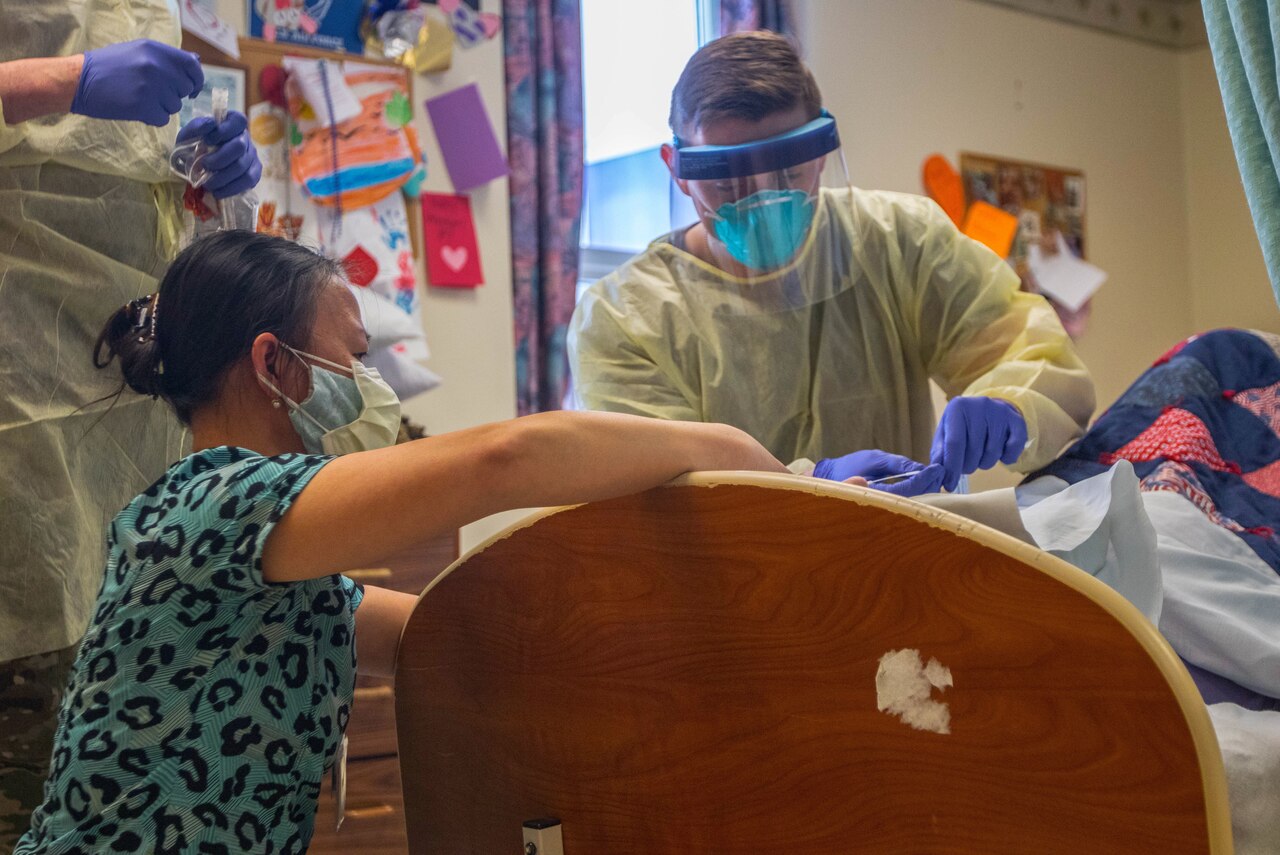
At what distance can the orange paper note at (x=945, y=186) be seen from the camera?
3.47m

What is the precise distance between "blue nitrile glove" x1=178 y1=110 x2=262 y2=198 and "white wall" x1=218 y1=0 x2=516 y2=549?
1.21 m

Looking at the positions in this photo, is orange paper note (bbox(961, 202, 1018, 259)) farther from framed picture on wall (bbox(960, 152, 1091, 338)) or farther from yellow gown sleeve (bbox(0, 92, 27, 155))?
yellow gown sleeve (bbox(0, 92, 27, 155))

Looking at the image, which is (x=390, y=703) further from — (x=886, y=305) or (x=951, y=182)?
(x=951, y=182)

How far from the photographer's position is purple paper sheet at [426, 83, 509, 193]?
A: 2635 mm

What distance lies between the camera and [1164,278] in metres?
4.09

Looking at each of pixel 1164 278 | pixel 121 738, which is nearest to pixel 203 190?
pixel 121 738

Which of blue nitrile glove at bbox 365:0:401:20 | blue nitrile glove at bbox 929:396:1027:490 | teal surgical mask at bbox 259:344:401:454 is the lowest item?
blue nitrile glove at bbox 929:396:1027:490

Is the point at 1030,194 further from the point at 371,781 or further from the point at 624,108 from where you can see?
the point at 371,781

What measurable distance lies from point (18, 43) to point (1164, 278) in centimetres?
377

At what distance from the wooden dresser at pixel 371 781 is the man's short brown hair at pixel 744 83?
2.94 ft

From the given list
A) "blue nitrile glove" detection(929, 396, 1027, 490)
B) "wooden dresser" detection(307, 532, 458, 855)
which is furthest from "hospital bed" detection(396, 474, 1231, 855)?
"wooden dresser" detection(307, 532, 458, 855)

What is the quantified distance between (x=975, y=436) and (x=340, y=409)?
2.39ft

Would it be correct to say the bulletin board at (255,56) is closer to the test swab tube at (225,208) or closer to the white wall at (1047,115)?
the test swab tube at (225,208)

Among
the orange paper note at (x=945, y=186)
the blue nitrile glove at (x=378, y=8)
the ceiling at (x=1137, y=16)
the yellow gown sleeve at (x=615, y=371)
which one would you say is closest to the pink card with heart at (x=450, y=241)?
the blue nitrile glove at (x=378, y=8)
